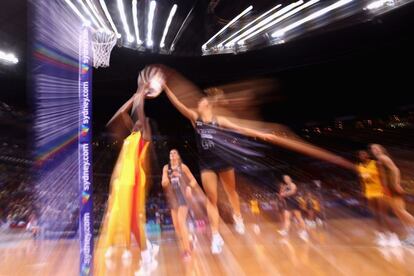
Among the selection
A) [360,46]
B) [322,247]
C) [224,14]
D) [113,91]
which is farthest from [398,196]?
[113,91]

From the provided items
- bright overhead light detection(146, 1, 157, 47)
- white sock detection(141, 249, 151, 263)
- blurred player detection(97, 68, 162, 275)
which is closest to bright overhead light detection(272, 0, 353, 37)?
bright overhead light detection(146, 1, 157, 47)

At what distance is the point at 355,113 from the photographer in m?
13.0

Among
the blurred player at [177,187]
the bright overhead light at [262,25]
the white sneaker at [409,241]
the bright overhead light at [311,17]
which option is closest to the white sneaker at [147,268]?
the blurred player at [177,187]

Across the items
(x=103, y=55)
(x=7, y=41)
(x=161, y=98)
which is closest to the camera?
(x=103, y=55)

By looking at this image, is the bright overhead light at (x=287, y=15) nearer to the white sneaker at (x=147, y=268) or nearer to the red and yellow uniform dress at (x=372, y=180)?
the red and yellow uniform dress at (x=372, y=180)

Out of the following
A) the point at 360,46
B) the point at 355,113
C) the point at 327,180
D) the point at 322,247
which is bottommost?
the point at 327,180

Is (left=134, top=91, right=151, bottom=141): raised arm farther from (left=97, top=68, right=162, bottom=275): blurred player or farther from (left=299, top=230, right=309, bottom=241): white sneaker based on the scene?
(left=299, top=230, right=309, bottom=241): white sneaker

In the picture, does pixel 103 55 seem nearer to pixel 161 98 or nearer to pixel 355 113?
pixel 161 98

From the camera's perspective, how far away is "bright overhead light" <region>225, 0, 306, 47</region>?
693cm

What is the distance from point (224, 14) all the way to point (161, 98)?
15.3ft

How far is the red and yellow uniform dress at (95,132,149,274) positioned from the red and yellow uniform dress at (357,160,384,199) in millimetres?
3659

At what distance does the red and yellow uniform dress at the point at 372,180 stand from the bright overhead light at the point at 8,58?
7.88m

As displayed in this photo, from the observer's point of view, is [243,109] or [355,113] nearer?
[243,109]

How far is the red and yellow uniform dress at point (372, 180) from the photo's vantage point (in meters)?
5.23
